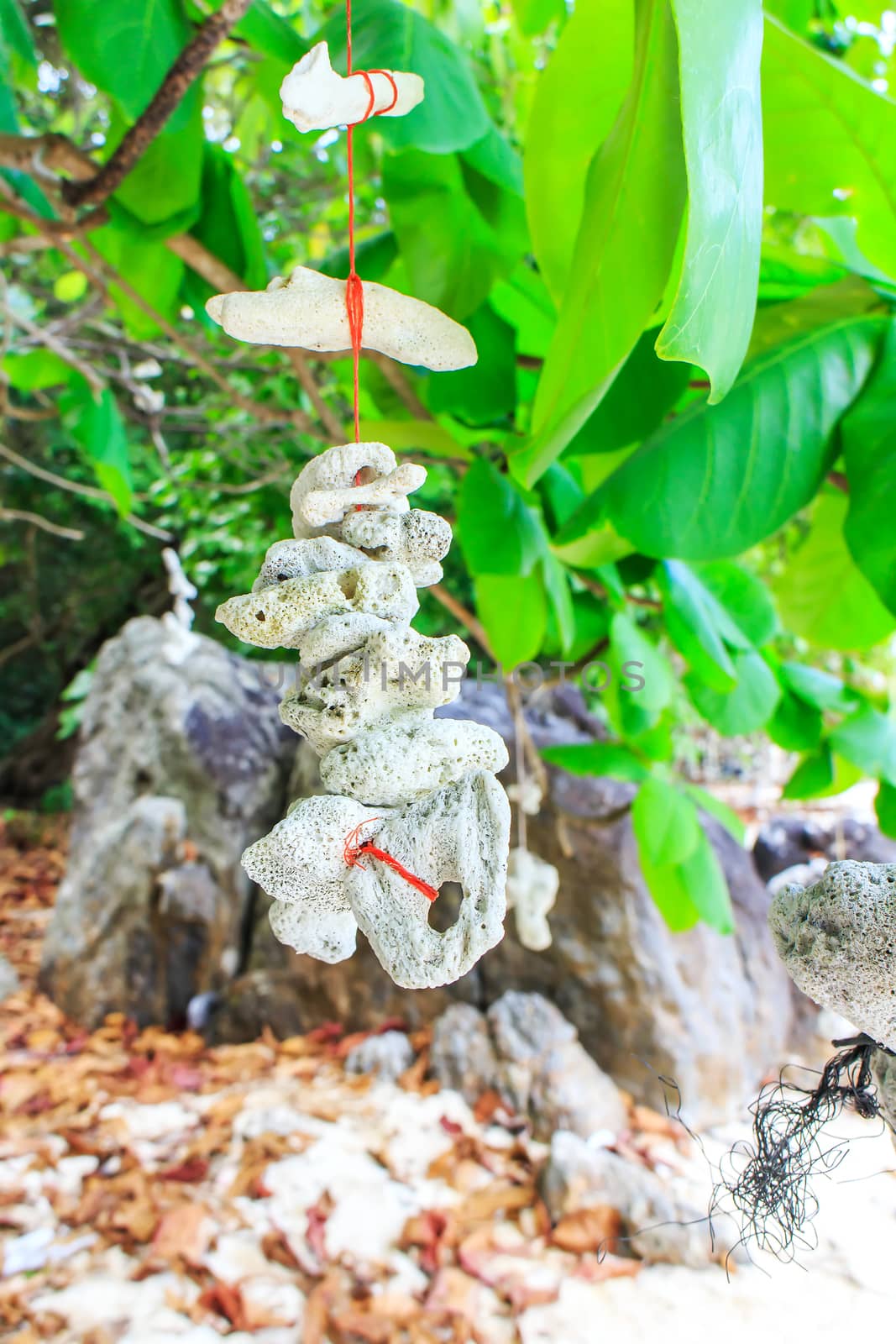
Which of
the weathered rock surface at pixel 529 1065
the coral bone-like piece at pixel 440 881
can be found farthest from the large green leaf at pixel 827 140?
the weathered rock surface at pixel 529 1065

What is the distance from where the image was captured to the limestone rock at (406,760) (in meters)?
0.38

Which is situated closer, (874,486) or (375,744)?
(375,744)

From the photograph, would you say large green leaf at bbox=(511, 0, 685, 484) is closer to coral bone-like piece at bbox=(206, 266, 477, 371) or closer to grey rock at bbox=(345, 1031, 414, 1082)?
coral bone-like piece at bbox=(206, 266, 477, 371)

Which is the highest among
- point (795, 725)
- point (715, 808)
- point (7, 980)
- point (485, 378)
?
point (485, 378)

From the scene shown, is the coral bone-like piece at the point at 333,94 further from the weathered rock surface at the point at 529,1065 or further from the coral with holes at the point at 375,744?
the weathered rock surface at the point at 529,1065

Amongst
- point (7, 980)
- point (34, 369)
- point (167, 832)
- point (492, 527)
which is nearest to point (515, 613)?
point (492, 527)

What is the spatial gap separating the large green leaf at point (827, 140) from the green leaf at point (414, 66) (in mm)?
174

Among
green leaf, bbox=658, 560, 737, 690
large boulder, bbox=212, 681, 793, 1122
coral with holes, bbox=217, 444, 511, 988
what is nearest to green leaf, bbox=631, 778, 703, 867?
green leaf, bbox=658, 560, 737, 690

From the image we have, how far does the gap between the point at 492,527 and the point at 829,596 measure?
14.5 inches

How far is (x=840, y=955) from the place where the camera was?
1.14 ft

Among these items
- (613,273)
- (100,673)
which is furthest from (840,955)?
(100,673)

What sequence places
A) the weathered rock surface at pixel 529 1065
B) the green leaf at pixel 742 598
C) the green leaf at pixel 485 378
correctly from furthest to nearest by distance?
1. the weathered rock surface at pixel 529 1065
2. the green leaf at pixel 742 598
3. the green leaf at pixel 485 378

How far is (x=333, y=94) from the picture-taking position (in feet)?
1.25

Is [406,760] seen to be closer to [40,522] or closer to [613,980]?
[40,522]
